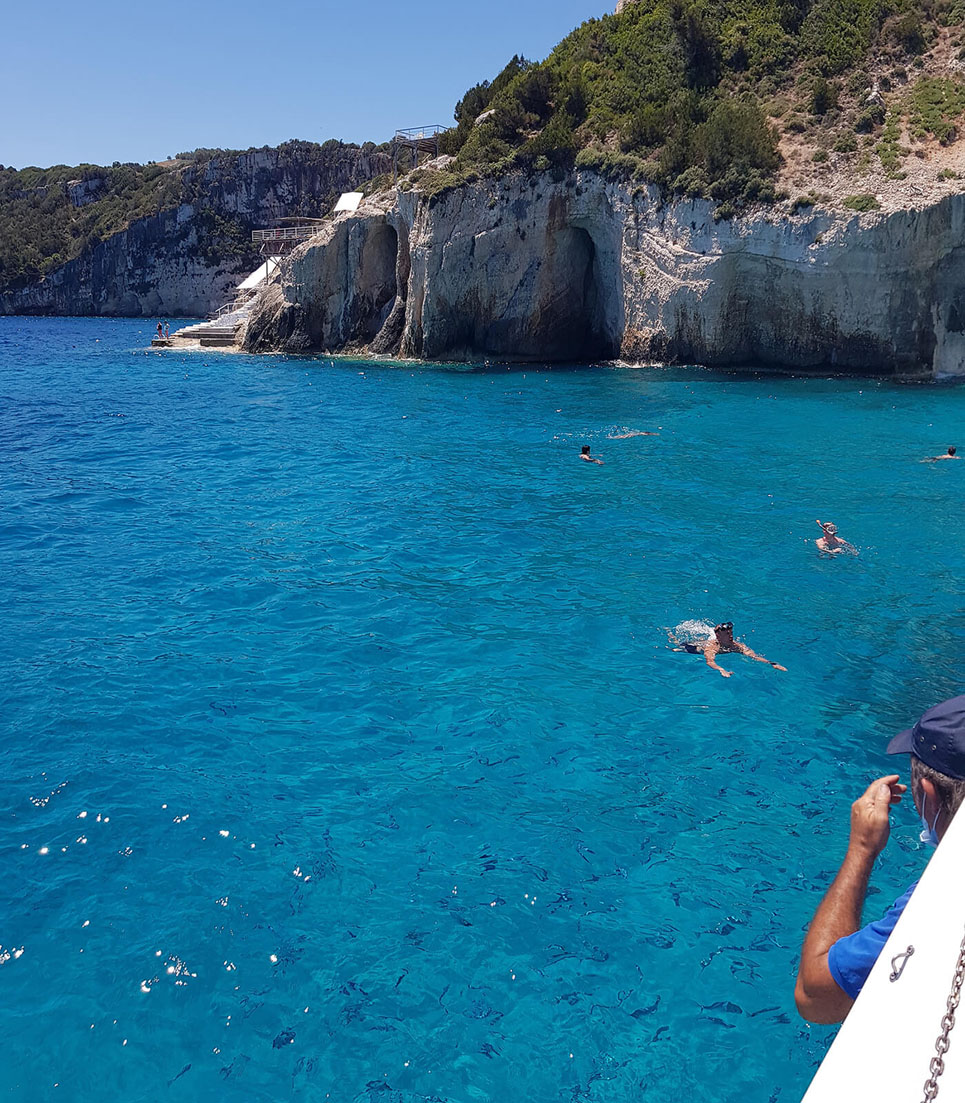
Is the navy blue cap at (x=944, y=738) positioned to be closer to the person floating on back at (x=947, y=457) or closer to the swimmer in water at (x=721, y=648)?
the swimmer in water at (x=721, y=648)

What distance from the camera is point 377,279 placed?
41875 millimetres

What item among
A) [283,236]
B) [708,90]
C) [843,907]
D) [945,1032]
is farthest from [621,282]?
[945,1032]

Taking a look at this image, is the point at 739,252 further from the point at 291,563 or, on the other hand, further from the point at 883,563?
the point at 291,563

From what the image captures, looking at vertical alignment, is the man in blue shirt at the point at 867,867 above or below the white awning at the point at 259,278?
below

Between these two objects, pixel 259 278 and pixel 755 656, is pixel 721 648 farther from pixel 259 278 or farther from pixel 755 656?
pixel 259 278

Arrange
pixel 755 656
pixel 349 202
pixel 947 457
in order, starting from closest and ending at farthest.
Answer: pixel 755 656 < pixel 947 457 < pixel 349 202

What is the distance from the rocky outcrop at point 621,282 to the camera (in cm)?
2767

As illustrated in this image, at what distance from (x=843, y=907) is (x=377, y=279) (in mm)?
42323

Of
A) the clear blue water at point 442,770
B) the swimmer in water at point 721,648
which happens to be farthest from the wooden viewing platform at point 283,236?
the swimmer in water at point 721,648

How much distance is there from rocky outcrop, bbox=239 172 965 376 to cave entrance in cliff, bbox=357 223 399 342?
2.7 inches

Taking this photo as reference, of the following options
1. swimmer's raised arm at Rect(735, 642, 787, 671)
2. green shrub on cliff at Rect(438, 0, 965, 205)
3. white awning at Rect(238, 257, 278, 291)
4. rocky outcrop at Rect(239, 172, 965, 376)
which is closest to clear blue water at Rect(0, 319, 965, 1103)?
swimmer's raised arm at Rect(735, 642, 787, 671)

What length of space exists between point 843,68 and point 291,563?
106ft

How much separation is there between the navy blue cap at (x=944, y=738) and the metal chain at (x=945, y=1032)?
632 mm

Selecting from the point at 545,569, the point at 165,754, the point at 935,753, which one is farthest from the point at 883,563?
the point at 935,753
